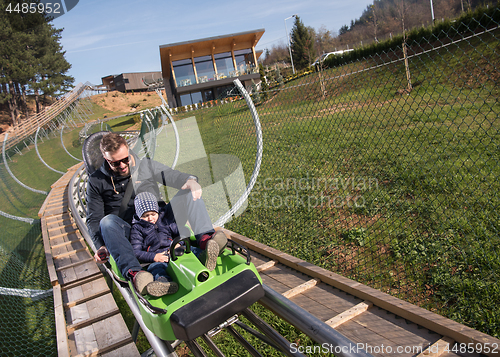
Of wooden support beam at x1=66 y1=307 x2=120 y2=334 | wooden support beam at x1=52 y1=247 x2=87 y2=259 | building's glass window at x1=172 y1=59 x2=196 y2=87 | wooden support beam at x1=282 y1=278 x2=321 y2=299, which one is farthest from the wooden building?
wooden support beam at x1=282 y1=278 x2=321 y2=299

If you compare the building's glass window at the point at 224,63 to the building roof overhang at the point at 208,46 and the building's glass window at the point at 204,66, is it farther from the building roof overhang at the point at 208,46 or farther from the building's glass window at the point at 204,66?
the building's glass window at the point at 204,66

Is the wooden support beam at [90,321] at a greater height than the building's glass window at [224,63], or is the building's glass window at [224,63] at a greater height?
the building's glass window at [224,63]

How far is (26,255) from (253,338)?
16.5 feet

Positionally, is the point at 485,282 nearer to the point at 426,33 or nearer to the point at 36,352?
the point at 36,352

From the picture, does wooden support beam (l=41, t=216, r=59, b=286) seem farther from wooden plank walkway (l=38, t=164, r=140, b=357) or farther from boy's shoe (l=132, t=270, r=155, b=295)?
boy's shoe (l=132, t=270, r=155, b=295)

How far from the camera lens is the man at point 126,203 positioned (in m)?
2.35

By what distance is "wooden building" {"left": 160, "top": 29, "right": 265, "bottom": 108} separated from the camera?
28.0 metres

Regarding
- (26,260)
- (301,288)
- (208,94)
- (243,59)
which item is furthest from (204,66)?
(301,288)

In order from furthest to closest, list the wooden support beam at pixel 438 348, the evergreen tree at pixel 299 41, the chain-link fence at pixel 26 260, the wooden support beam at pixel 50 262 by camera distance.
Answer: the evergreen tree at pixel 299 41, the wooden support beam at pixel 50 262, the chain-link fence at pixel 26 260, the wooden support beam at pixel 438 348

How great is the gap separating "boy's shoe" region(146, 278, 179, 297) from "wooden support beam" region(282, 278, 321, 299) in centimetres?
109

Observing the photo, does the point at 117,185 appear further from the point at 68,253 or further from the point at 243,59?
the point at 243,59

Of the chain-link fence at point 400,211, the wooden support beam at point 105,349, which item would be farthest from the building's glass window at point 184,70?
the wooden support beam at point 105,349

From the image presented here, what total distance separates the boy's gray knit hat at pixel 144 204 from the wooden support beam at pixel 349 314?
1.74 metres

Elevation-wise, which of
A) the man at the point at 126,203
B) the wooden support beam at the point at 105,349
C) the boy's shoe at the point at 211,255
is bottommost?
the wooden support beam at the point at 105,349
